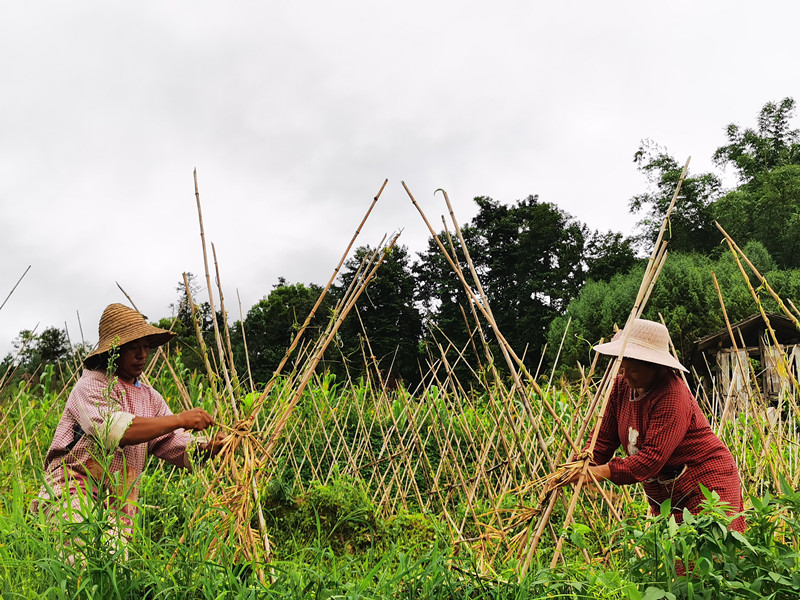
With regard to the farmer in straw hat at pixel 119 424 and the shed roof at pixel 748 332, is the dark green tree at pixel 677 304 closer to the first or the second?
the shed roof at pixel 748 332

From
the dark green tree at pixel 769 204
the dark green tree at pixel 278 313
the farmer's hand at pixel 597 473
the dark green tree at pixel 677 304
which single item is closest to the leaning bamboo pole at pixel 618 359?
the farmer's hand at pixel 597 473

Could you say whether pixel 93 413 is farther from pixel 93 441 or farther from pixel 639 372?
pixel 639 372

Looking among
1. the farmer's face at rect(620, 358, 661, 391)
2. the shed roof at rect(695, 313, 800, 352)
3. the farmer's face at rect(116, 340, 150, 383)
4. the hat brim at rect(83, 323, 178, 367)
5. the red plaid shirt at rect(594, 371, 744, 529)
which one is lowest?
the shed roof at rect(695, 313, 800, 352)

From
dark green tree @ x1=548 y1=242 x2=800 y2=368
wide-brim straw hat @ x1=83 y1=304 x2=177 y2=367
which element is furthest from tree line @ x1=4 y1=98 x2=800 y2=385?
wide-brim straw hat @ x1=83 y1=304 x2=177 y2=367

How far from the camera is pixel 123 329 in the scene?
6.93 ft

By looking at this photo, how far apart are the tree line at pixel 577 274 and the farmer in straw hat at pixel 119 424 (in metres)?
10.9

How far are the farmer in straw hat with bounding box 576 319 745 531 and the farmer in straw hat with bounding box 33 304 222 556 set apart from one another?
1236 mm

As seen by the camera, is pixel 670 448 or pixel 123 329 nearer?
pixel 670 448

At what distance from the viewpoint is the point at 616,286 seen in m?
16.1

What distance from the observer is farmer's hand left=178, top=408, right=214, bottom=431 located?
1831mm

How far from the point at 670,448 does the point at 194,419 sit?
1409mm

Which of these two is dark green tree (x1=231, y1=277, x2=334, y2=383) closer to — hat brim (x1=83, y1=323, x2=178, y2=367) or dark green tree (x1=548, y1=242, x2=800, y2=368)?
dark green tree (x1=548, y1=242, x2=800, y2=368)

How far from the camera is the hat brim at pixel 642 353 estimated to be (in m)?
1.78

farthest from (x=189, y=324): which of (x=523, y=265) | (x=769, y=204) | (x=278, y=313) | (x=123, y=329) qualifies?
(x=769, y=204)
